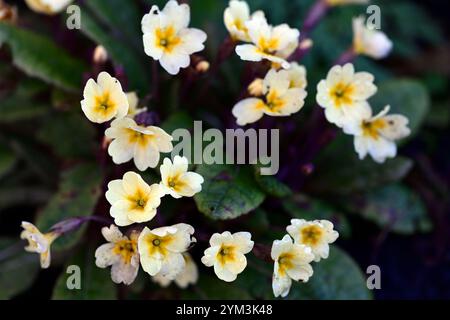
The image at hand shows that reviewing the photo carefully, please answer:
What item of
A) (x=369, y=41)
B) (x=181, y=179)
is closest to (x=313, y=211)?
(x=369, y=41)

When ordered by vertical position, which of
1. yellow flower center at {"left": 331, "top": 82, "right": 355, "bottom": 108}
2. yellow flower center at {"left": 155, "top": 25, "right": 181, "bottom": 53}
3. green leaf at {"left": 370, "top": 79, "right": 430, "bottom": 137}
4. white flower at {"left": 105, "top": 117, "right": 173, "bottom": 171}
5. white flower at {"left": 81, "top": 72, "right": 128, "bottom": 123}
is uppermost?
green leaf at {"left": 370, "top": 79, "right": 430, "bottom": 137}

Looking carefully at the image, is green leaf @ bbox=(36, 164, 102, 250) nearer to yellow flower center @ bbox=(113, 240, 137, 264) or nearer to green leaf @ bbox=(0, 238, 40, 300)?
green leaf @ bbox=(0, 238, 40, 300)

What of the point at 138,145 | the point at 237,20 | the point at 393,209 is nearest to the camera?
the point at 138,145

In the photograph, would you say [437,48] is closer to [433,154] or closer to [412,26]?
[412,26]

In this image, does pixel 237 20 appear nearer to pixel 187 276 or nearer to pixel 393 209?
pixel 187 276

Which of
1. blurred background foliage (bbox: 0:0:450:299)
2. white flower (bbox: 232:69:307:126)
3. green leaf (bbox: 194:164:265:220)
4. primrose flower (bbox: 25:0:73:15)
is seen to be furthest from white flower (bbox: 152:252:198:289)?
primrose flower (bbox: 25:0:73:15)

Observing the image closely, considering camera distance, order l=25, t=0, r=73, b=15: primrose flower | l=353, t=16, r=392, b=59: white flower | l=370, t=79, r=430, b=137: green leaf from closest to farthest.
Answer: l=25, t=0, r=73, b=15: primrose flower
l=353, t=16, r=392, b=59: white flower
l=370, t=79, r=430, b=137: green leaf

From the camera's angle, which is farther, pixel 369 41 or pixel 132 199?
pixel 369 41
